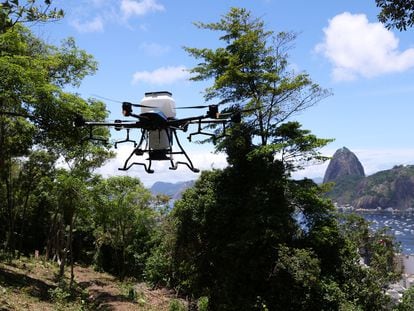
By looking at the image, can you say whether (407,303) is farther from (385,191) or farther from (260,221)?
(385,191)

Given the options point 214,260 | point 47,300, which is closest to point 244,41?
point 214,260

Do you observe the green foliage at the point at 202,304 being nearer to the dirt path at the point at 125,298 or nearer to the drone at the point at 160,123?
the dirt path at the point at 125,298

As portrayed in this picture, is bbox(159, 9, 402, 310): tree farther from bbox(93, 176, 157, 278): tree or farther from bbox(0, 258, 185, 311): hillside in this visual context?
bbox(93, 176, 157, 278): tree

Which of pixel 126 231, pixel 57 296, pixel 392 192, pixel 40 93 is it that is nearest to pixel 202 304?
pixel 57 296

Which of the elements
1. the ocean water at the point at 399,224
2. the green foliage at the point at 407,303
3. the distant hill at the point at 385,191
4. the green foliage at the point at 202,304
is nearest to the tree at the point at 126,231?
the green foliage at the point at 202,304

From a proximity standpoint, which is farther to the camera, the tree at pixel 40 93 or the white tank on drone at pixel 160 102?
the tree at pixel 40 93
